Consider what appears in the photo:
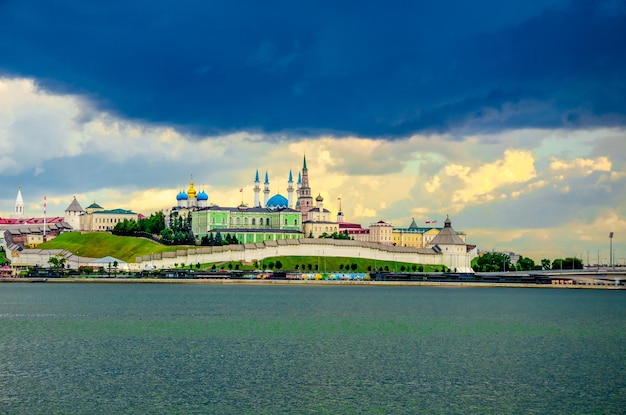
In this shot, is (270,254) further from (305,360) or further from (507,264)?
(305,360)

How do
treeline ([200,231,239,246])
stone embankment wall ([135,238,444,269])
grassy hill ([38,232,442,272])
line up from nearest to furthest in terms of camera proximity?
stone embankment wall ([135,238,444,269]) → grassy hill ([38,232,442,272]) → treeline ([200,231,239,246])

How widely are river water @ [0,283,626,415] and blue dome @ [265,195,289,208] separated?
9840 centimetres

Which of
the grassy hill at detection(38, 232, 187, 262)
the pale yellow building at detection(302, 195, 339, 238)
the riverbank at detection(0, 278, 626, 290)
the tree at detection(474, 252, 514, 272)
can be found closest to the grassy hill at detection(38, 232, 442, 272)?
the grassy hill at detection(38, 232, 187, 262)

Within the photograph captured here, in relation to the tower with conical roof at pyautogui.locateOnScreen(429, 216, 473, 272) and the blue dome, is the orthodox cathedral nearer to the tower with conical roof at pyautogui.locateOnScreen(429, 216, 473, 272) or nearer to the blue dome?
the blue dome

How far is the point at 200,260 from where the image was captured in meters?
113

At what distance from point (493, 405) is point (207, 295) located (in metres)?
52.5

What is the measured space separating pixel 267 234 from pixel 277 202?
771 inches


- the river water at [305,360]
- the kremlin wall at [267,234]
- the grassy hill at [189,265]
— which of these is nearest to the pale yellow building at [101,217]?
the kremlin wall at [267,234]

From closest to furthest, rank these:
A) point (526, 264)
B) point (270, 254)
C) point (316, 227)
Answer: point (270, 254), point (526, 264), point (316, 227)

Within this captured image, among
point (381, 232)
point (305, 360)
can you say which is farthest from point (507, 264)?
point (305, 360)

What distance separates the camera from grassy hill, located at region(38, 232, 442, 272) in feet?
374

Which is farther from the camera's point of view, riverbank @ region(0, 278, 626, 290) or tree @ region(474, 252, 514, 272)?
tree @ region(474, 252, 514, 272)

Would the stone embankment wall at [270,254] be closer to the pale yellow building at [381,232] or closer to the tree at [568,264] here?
the tree at [568,264]

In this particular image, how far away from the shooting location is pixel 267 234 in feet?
468
